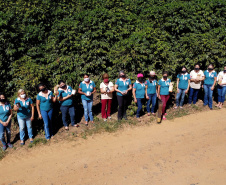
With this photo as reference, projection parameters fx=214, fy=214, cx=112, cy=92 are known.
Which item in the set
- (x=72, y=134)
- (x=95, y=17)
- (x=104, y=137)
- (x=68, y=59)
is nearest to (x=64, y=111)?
(x=72, y=134)

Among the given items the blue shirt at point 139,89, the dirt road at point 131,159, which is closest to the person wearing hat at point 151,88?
the blue shirt at point 139,89

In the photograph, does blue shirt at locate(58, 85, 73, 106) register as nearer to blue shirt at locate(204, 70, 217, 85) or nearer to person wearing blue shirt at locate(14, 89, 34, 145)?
person wearing blue shirt at locate(14, 89, 34, 145)

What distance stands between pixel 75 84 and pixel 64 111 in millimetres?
1218

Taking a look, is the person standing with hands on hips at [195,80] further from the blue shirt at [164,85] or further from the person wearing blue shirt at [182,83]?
the blue shirt at [164,85]

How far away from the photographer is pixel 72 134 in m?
6.97

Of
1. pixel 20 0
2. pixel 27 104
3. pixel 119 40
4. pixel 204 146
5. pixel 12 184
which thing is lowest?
pixel 12 184

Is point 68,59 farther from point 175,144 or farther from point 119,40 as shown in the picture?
point 175,144

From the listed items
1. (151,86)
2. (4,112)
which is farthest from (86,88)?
(4,112)

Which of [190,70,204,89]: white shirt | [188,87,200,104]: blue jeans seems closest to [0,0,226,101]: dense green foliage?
[190,70,204,89]: white shirt

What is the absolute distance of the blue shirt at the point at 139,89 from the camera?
7.44 meters

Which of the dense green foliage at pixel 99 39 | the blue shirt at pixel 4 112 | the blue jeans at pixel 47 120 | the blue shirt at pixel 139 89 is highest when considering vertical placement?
the dense green foliage at pixel 99 39

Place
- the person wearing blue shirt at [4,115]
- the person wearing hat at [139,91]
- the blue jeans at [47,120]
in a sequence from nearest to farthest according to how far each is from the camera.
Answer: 1. the person wearing blue shirt at [4,115]
2. the blue jeans at [47,120]
3. the person wearing hat at [139,91]

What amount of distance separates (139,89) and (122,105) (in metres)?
0.82

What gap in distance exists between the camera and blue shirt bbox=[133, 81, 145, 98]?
24.4 ft
